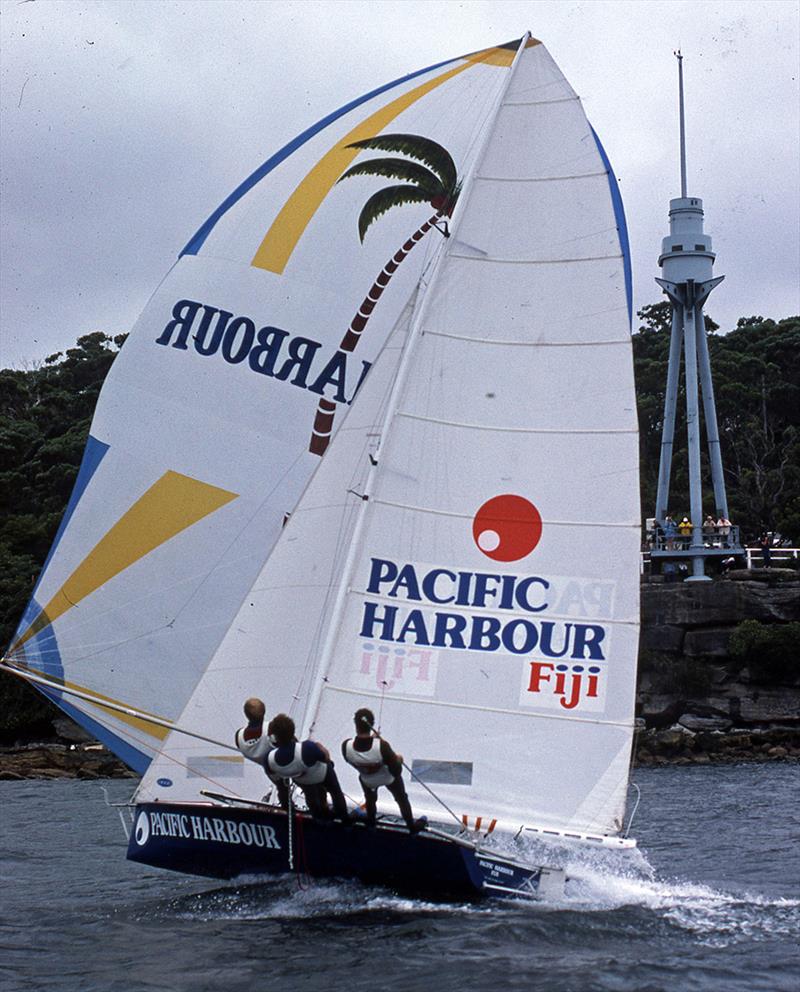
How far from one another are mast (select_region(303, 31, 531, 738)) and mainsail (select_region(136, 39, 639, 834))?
0.08ft

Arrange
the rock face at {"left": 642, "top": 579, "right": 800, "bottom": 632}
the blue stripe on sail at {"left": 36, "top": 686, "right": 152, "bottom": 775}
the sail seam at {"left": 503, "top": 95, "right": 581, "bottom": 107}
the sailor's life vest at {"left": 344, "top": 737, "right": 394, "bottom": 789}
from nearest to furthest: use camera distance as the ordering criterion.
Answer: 1. the sailor's life vest at {"left": 344, "top": 737, "right": 394, "bottom": 789}
2. the blue stripe on sail at {"left": 36, "top": 686, "right": 152, "bottom": 775}
3. the sail seam at {"left": 503, "top": 95, "right": 581, "bottom": 107}
4. the rock face at {"left": 642, "top": 579, "right": 800, "bottom": 632}

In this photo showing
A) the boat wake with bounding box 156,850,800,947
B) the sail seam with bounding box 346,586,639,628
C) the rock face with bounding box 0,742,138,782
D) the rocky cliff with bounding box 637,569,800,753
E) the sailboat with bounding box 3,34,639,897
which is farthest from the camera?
the rocky cliff with bounding box 637,569,800,753

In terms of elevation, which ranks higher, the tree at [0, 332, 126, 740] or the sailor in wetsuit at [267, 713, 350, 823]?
the tree at [0, 332, 126, 740]

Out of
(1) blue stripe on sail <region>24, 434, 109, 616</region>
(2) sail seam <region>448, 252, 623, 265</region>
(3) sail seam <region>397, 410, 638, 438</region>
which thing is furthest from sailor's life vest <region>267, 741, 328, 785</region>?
(2) sail seam <region>448, 252, 623, 265</region>

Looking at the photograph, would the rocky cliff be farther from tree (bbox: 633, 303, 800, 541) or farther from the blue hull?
the blue hull

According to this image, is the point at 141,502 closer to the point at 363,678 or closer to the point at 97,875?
the point at 363,678

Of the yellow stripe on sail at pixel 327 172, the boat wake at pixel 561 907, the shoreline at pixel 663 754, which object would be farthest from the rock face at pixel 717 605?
the yellow stripe on sail at pixel 327 172

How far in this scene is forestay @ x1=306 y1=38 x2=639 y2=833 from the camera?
36.2ft

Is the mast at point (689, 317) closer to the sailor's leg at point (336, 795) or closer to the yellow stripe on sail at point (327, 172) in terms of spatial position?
the yellow stripe on sail at point (327, 172)

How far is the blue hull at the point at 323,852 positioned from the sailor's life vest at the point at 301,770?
0.35 meters

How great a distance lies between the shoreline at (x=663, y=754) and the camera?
2869cm

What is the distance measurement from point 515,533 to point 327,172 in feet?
12.6

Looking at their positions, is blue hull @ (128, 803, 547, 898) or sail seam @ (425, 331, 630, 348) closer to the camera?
blue hull @ (128, 803, 547, 898)

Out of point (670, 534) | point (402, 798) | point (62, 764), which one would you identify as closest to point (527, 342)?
point (402, 798)
